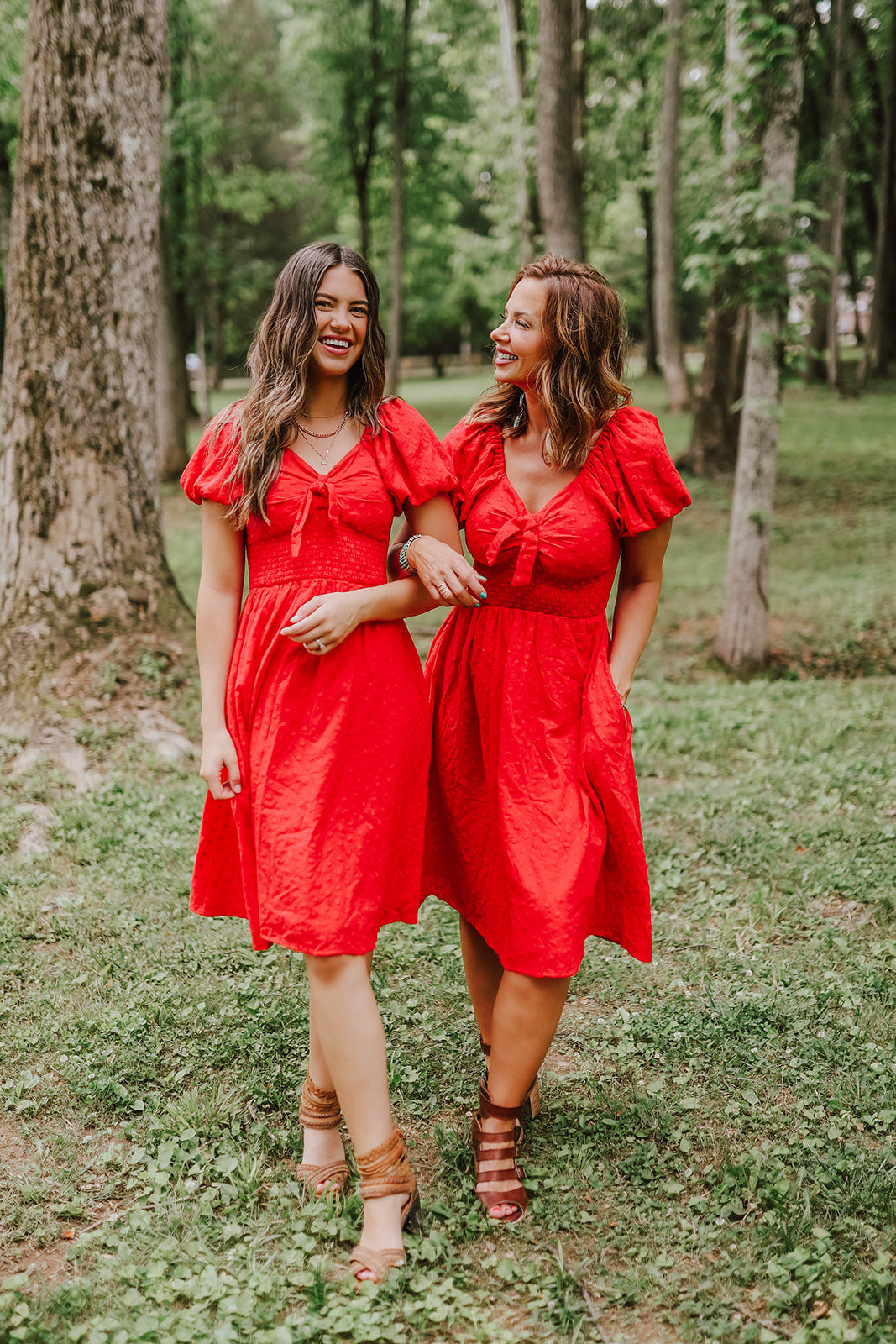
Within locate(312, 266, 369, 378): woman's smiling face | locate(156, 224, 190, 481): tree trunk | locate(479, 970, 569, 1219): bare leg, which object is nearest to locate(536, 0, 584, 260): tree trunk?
locate(156, 224, 190, 481): tree trunk

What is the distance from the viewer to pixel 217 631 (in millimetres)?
2557

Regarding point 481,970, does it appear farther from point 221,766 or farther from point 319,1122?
point 221,766

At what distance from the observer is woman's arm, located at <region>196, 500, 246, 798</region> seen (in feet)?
8.16

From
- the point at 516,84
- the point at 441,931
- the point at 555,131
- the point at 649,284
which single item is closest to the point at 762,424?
the point at 555,131

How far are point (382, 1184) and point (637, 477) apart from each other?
6.00 feet

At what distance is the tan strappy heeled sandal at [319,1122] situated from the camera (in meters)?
2.66

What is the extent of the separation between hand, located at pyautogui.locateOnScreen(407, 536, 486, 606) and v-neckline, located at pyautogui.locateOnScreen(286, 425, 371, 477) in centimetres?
27

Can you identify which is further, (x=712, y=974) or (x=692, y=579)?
(x=692, y=579)

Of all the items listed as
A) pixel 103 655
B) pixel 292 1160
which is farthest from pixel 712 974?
pixel 103 655

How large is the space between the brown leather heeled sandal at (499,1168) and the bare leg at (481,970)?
27 cm

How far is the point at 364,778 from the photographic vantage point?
244 cm

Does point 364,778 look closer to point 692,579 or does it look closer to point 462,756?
point 462,756

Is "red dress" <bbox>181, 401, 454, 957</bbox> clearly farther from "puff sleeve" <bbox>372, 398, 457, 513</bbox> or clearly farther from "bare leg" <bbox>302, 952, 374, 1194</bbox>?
"bare leg" <bbox>302, 952, 374, 1194</bbox>

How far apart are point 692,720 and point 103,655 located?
340 cm
